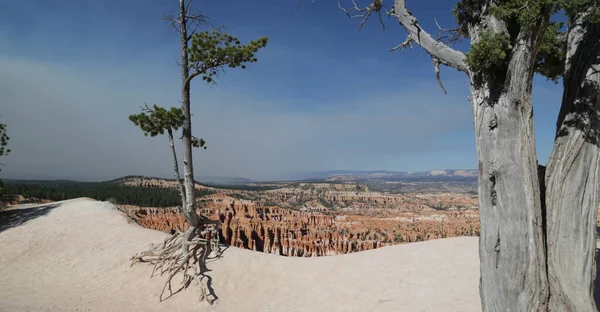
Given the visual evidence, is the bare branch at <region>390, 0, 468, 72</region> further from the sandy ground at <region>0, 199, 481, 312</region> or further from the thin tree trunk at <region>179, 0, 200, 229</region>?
the thin tree trunk at <region>179, 0, 200, 229</region>

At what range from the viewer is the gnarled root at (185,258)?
10.3m

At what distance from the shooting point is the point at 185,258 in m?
11.0

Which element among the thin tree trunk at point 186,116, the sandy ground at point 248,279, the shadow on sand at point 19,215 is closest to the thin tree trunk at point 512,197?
the sandy ground at point 248,279

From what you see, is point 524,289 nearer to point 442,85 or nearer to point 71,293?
point 442,85

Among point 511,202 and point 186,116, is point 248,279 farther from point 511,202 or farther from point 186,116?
point 511,202

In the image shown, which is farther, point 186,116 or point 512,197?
point 186,116

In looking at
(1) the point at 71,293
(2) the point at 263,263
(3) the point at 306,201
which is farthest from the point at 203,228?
(3) the point at 306,201

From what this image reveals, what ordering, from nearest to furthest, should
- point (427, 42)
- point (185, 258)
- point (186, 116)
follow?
1. point (427, 42)
2. point (185, 258)
3. point (186, 116)

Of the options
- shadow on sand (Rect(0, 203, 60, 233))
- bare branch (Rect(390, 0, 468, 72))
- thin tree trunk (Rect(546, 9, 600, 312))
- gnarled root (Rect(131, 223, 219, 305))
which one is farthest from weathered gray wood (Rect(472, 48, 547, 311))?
shadow on sand (Rect(0, 203, 60, 233))

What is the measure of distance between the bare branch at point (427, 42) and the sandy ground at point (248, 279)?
210 inches

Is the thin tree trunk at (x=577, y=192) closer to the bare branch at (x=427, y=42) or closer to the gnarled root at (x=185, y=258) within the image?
the bare branch at (x=427, y=42)

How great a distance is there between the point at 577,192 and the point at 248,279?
9266mm

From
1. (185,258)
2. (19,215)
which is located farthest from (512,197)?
(19,215)

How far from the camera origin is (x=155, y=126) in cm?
1112
